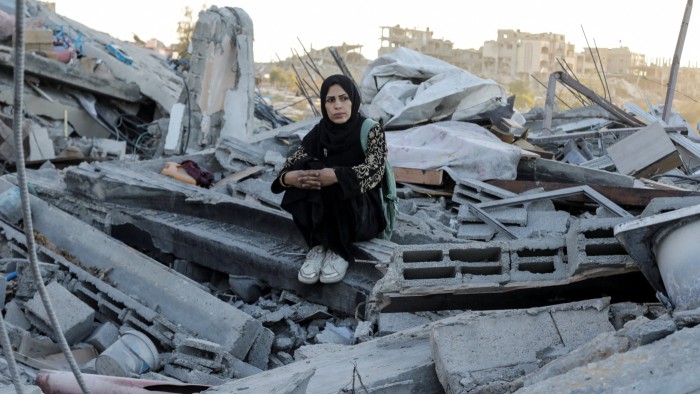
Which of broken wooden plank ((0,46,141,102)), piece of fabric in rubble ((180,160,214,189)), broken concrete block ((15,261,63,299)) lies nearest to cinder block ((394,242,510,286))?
broken concrete block ((15,261,63,299))

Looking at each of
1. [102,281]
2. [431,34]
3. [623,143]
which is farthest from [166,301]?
[431,34]

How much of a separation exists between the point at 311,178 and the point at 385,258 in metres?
0.64

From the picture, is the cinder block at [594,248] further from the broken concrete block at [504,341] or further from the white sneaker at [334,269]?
the white sneaker at [334,269]

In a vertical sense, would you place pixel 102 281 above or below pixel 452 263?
below

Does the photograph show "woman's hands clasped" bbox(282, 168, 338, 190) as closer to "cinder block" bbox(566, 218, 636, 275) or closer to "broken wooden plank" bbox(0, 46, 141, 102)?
"cinder block" bbox(566, 218, 636, 275)

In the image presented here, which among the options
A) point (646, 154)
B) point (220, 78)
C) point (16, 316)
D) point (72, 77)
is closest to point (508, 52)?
point (72, 77)

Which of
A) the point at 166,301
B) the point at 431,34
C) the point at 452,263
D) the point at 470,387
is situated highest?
the point at 431,34

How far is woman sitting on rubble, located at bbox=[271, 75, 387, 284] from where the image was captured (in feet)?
17.1

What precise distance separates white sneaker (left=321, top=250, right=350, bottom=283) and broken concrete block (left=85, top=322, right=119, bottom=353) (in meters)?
1.25

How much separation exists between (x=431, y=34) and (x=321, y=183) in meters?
36.0

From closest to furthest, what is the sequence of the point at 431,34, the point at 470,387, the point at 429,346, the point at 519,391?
the point at 519,391 → the point at 470,387 → the point at 429,346 → the point at 431,34

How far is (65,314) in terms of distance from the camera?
5074 mm

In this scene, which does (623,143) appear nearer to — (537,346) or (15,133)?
(537,346)

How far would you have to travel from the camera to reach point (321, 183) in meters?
5.20
